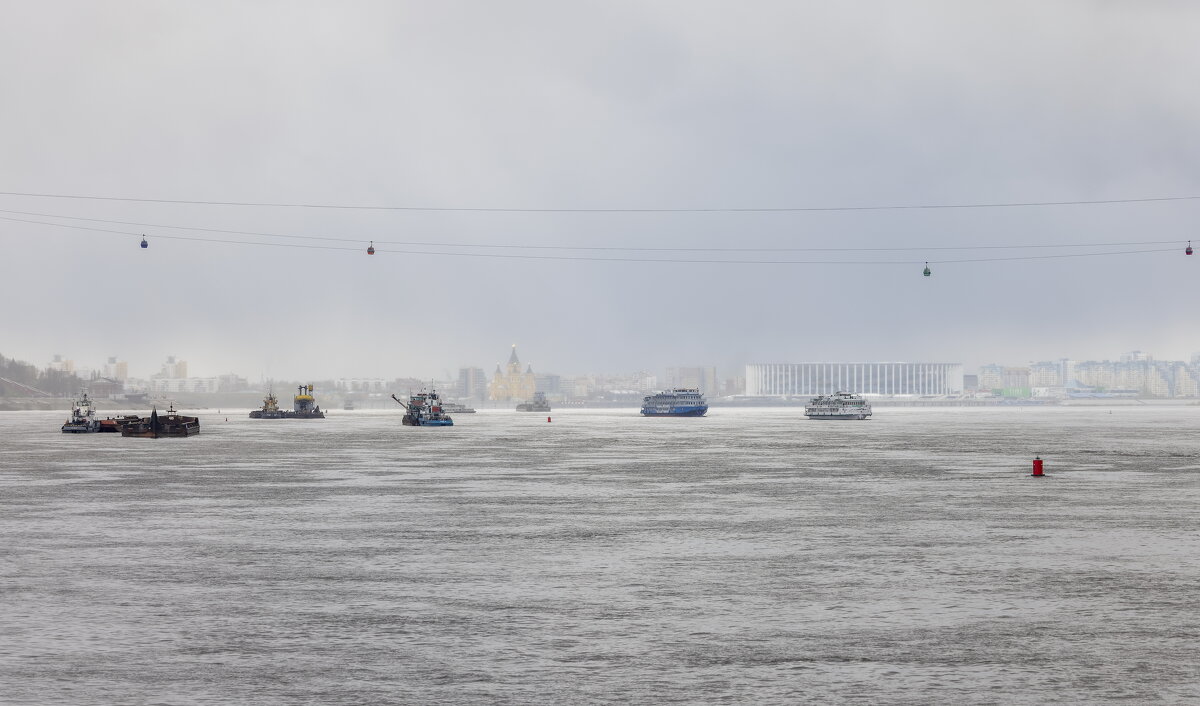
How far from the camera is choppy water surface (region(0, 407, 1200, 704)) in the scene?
14211mm

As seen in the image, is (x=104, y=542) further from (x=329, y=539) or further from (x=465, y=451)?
(x=465, y=451)

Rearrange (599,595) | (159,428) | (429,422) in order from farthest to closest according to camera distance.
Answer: (429,422) → (159,428) → (599,595)

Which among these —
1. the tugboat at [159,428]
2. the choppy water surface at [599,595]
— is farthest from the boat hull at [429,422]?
the choppy water surface at [599,595]

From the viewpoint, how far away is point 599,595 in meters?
20.5

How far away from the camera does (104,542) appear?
95.2ft

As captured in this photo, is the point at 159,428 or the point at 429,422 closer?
the point at 159,428

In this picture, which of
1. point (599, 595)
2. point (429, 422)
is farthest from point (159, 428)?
point (599, 595)

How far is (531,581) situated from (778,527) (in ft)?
38.3

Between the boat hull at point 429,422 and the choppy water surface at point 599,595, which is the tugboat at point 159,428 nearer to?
the boat hull at point 429,422

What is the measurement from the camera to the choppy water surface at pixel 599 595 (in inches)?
559

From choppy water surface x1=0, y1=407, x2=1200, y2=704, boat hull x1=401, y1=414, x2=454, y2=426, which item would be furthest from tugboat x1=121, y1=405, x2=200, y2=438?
choppy water surface x1=0, y1=407, x2=1200, y2=704

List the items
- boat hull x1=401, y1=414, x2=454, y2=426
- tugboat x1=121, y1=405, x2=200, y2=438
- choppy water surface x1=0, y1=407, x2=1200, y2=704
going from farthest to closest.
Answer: boat hull x1=401, y1=414, x2=454, y2=426
tugboat x1=121, y1=405, x2=200, y2=438
choppy water surface x1=0, y1=407, x2=1200, y2=704

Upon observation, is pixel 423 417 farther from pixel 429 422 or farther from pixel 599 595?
pixel 599 595

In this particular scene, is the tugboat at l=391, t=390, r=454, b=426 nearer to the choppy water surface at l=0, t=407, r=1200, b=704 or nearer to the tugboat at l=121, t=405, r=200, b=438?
the tugboat at l=121, t=405, r=200, b=438
